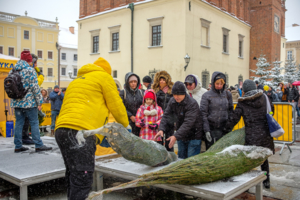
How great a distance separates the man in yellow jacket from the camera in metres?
2.63

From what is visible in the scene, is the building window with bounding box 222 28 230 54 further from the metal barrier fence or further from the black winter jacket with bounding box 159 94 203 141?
the black winter jacket with bounding box 159 94 203 141

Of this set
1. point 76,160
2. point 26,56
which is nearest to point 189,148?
point 76,160

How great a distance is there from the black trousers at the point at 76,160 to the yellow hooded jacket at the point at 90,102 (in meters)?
0.10

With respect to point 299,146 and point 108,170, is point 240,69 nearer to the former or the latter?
point 299,146

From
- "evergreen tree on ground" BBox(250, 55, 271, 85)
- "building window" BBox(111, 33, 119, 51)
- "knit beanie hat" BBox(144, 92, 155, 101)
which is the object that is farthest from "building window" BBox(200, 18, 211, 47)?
"knit beanie hat" BBox(144, 92, 155, 101)

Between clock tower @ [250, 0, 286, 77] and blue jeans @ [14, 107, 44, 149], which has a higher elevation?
clock tower @ [250, 0, 286, 77]

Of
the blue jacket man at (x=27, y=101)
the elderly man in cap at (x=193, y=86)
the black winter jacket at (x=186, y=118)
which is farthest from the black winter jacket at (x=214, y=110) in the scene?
the blue jacket man at (x=27, y=101)

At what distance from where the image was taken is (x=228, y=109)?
14.5 ft

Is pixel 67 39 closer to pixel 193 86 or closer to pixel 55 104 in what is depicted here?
pixel 55 104

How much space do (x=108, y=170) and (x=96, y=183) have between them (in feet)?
1.30

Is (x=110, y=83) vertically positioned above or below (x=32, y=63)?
below

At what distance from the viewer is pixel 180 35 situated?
18.8m

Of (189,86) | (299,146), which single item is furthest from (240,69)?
(189,86)

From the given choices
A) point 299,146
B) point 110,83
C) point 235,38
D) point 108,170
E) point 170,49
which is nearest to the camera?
point 110,83
